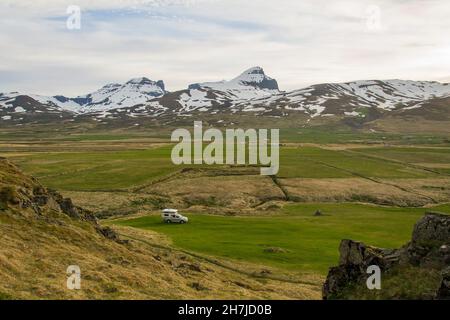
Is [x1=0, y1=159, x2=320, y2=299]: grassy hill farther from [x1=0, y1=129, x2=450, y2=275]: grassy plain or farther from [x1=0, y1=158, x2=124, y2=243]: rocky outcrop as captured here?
[x1=0, y1=129, x2=450, y2=275]: grassy plain

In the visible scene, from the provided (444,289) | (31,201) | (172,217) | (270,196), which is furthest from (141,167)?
(444,289)

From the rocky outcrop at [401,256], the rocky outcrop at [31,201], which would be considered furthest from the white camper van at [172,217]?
the rocky outcrop at [401,256]

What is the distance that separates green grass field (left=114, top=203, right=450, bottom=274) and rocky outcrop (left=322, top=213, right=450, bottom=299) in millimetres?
16688

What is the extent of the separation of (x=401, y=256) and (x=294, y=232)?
3849 cm

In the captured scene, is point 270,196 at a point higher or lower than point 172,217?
lower

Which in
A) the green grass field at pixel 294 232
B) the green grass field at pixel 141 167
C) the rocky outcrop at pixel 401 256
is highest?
the rocky outcrop at pixel 401 256

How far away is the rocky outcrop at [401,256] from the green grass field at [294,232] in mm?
16688

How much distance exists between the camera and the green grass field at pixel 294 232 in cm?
5353

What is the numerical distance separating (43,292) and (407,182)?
341ft

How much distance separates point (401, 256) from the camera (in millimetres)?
29812

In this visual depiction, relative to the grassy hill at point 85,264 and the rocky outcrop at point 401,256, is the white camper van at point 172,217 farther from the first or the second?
the rocky outcrop at point 401,256

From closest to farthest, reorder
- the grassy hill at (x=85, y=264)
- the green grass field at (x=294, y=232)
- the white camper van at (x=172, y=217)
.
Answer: the grassy hill at (x=85, y=264)
the green grass field at (x=294, y=232)
the white camper van at (x=172, y=217)

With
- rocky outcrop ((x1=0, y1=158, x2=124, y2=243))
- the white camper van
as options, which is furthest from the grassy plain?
rocky outcrop ((x1=0, y1=158, x2=124, y2=243))

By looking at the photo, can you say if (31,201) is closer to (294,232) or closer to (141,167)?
(294,232)
